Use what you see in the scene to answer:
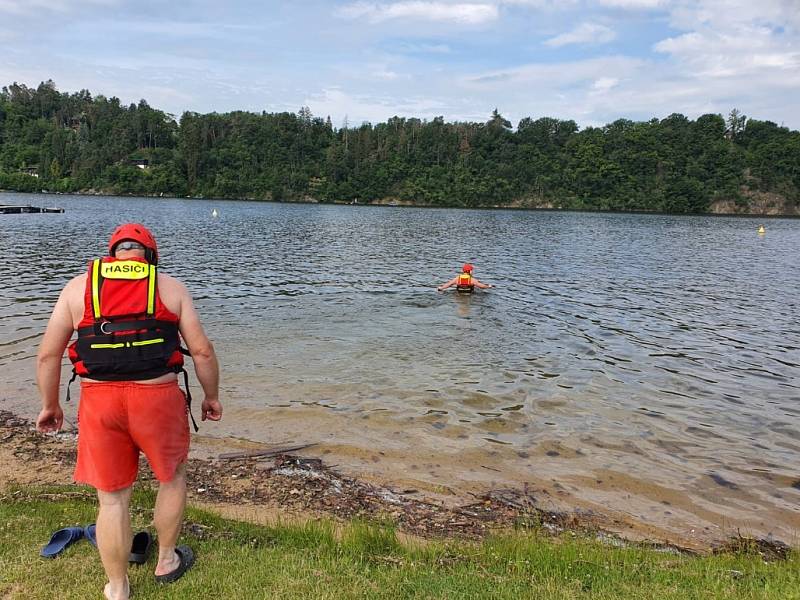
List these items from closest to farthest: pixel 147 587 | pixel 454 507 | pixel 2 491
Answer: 1. pixel 147 587
2. pixel 2 491
3. pixel 454 507

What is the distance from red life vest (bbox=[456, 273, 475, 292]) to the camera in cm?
2369

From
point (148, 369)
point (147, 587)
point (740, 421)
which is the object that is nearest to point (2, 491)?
point (147, 587)

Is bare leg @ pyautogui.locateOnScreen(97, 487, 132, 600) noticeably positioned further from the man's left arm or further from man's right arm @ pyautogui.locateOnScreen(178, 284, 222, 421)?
man's right arm @ pyautogui.locateOnScreen(178, 284, 222, 421)

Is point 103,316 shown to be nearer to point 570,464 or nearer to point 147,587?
point 147,587

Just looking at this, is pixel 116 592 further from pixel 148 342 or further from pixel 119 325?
pixel 119 325

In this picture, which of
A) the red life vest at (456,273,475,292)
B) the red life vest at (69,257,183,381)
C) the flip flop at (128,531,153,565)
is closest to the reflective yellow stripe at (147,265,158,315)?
the red life vest at (69,257,183,381)

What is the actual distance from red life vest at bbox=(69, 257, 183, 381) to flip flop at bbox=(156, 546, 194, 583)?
174cm

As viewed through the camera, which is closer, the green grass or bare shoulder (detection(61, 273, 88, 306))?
bare shoulder (detection(61, 273, 88, 306))

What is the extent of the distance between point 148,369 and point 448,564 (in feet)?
10.5

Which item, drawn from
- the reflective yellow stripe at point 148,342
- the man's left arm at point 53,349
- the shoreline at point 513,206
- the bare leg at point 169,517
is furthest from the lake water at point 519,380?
the shoreline at point 513,206

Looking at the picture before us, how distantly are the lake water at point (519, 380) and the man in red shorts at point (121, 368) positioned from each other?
4.60 m

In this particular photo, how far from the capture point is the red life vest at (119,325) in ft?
13.1

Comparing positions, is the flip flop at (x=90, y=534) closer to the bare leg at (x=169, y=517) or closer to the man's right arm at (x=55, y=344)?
the bare leg at (x=169, y=517)

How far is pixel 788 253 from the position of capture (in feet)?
170
